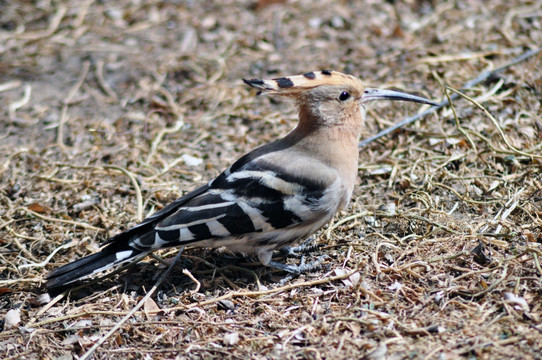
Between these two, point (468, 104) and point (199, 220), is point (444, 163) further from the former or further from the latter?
point (199, 220)

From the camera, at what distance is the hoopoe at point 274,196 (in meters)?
3.55

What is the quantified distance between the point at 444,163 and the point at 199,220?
6.12ft

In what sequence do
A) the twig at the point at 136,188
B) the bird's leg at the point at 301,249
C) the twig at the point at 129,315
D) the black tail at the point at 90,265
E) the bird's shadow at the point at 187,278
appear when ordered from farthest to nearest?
the twig at the point at 136,188, the bird's leg at the point at 301,249, the bird's shadow at the point at 187,278, the black tail at the point at 90,265, the twig at the point at 129,315

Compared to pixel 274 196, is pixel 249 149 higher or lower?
lower

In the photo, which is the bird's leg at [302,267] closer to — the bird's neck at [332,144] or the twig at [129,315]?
the bird's neck at [332,144]

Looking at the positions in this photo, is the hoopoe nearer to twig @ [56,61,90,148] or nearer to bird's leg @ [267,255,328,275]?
bird's leg @ [267,255,328,275]

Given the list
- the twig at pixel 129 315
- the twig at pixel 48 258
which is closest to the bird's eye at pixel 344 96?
the twig at pixel 129 315

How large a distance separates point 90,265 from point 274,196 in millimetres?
1095

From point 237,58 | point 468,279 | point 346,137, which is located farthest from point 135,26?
point 468,279

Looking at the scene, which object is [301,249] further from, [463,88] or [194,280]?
[463,88]

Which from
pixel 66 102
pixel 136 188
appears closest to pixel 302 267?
pixel 136 188

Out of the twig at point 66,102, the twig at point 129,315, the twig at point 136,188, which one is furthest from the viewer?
the twig at point 66,102

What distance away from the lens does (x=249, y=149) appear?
4.97 meters

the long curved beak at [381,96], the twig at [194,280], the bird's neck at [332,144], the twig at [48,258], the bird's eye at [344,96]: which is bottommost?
the twig at [48,258]
